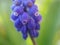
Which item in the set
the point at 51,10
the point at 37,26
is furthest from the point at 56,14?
the point at 37,26

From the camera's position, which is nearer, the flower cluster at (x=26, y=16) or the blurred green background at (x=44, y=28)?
the flower cluster at (x=26, y=16)

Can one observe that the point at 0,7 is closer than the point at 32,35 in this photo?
No

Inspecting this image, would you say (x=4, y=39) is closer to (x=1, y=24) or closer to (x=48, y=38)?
(x=1, y=24)

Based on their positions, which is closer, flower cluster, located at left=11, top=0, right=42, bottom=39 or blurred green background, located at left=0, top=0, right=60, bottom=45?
flower cluster, located at left=11, top=0, right=42, bottom=39
